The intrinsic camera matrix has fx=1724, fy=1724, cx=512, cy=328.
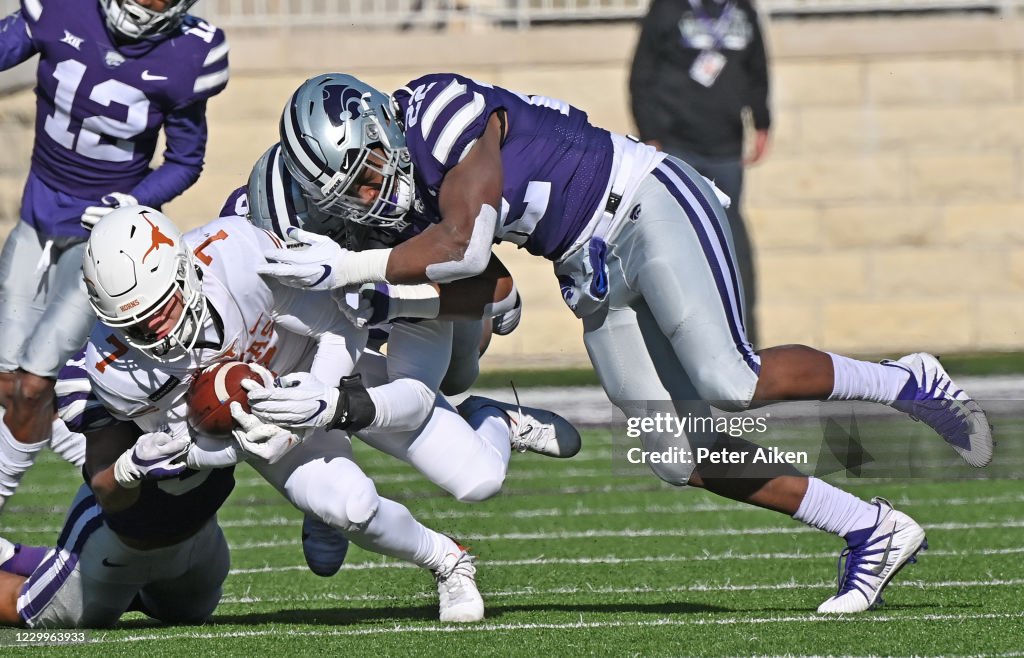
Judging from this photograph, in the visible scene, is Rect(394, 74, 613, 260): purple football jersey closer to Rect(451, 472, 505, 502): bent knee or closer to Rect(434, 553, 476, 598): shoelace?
Rect(451, 472, 505, 502): bent knee

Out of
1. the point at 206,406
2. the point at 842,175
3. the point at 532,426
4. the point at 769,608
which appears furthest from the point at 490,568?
the point at 842,175

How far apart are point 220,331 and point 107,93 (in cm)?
188

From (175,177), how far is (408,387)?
1772 mm

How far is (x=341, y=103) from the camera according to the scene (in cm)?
455

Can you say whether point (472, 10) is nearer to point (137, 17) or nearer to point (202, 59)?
point (202, 59)

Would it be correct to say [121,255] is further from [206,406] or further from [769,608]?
[769,608]

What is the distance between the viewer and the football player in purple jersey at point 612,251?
176 inches

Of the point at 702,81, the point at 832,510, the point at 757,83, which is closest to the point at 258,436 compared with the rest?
the point at 832,510

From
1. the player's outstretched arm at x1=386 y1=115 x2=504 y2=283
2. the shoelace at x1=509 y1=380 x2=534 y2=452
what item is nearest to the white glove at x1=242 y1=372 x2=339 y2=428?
the player's outstretched arm at x1=386 y1=115 x2=504 y2=283

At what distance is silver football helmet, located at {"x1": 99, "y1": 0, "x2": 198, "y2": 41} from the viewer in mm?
5742

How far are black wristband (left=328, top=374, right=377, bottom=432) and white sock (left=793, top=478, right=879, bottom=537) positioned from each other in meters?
1.28

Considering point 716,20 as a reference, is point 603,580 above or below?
below

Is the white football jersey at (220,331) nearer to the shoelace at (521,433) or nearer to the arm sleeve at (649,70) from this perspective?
the shoelace at (521,433)

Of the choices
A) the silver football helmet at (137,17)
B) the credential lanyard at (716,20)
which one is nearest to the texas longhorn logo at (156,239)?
the silver football helmet at (137,17)
